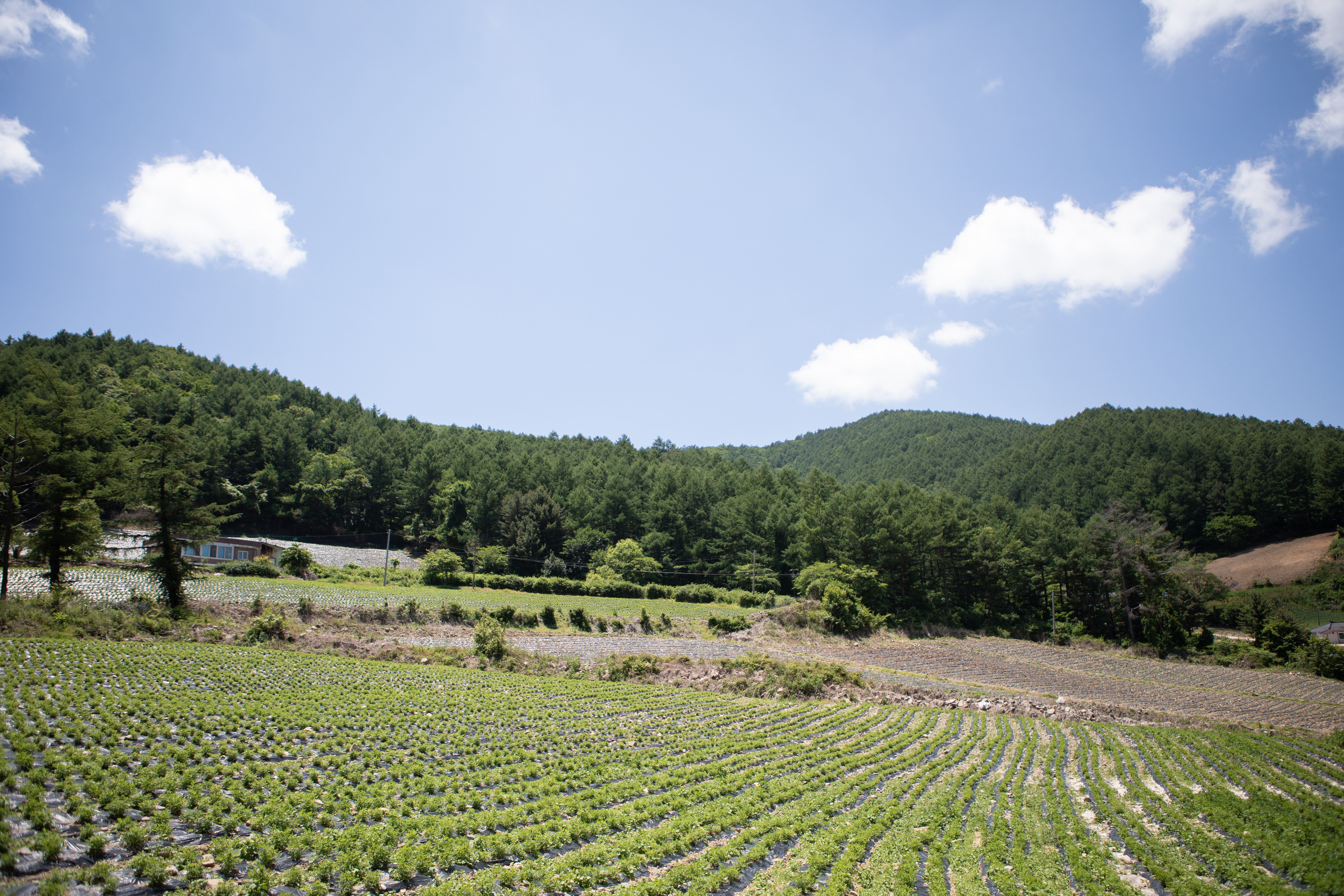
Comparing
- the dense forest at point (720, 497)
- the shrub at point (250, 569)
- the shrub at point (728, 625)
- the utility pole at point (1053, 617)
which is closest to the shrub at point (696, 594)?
the dense forest at point (720, 497)

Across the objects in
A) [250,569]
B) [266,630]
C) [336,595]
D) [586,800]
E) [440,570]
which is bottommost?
[336,595]

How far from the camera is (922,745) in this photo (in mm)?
19578

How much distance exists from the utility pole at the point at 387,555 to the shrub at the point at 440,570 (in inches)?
155

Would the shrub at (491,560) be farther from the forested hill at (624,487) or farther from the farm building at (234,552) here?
the farm building at (234,552)

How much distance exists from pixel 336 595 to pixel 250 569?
48.1ft

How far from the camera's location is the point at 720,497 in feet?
302

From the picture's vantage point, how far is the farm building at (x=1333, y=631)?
2254 inches

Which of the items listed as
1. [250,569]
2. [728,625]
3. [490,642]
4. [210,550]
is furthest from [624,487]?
[490,642]

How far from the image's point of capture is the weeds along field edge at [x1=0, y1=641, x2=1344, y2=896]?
27.0 feet

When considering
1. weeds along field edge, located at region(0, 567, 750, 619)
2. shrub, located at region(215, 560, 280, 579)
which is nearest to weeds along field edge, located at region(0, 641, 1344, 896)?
weeds along field edge, located at region(0, 567, 750, 619)

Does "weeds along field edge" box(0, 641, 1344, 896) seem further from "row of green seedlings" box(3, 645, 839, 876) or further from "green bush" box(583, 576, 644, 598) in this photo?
"green bush" box(583, 576, 644, 598)

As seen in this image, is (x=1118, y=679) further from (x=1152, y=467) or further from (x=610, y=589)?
(x=1152, y=467)

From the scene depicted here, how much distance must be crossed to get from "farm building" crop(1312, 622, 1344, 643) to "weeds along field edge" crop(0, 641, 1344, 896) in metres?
54.6

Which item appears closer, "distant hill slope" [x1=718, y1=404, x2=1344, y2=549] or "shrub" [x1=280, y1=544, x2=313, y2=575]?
"shrub" [x1=280, y1=544, x2=313, y2=575]
